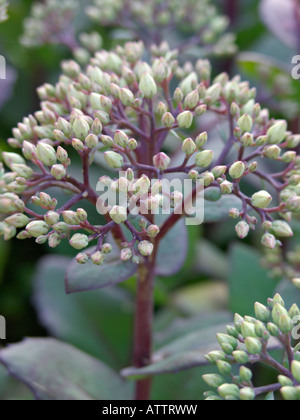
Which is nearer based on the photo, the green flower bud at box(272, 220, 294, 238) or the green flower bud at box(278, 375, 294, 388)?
the green flower bud at box(278, 375, 294, 388)

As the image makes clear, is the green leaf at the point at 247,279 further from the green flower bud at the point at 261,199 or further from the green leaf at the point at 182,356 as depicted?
the green flower bud at the point at 261,199

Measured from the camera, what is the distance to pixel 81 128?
2.77 ft

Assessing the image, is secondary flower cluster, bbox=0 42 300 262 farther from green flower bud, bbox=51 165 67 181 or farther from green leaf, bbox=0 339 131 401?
green leaf, bbox=0 339 131 401

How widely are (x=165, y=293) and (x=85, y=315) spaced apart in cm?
24

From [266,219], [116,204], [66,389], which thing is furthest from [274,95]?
[66,389]

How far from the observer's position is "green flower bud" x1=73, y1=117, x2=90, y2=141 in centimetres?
84

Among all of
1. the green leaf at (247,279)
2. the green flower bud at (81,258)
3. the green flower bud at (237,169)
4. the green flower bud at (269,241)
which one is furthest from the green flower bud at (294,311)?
the green leaf at (247,279)

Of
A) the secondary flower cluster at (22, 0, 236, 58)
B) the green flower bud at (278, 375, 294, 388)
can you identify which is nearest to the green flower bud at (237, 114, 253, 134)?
the green flower bud at (278, 375, 294, 388)

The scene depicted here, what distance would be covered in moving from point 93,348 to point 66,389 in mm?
423

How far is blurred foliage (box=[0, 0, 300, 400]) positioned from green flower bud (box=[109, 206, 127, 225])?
37cm

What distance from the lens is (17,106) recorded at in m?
1.92

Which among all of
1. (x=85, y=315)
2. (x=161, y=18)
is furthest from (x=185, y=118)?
(x=85, y=315)

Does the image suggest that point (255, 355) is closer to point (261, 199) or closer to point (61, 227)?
point (261, 199)
